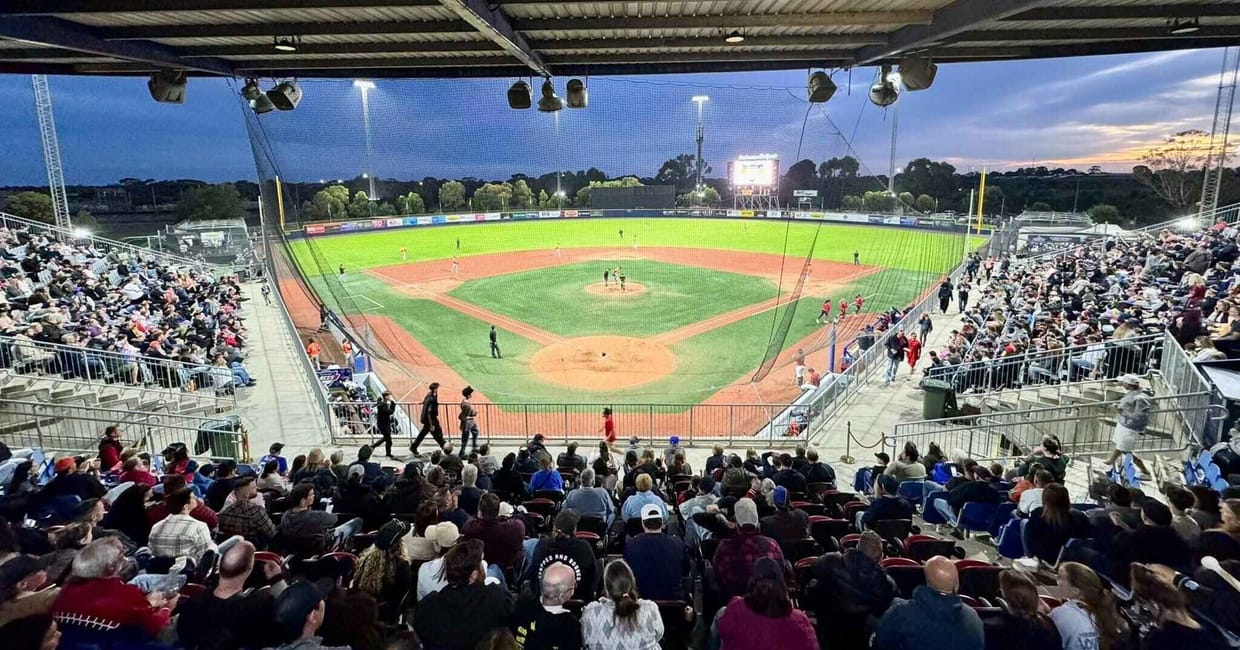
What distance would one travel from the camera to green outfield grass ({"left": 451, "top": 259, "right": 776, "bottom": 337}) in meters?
26.5

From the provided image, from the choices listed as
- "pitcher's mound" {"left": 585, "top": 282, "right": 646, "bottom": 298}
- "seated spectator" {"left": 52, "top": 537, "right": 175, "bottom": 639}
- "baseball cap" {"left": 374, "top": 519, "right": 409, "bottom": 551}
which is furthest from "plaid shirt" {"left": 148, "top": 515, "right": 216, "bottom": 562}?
"pitcher's mound" {"left": 585, "top": 282, "right": 646, "bottom": 298}

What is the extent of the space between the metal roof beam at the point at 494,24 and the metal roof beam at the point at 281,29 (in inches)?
19.6

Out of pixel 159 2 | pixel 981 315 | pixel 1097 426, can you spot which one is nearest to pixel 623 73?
pixel 159 2

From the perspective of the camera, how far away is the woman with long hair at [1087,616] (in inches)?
137

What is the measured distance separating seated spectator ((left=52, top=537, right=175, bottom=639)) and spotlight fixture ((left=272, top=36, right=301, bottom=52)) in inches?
241

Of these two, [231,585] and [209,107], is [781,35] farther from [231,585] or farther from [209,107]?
[209,107]

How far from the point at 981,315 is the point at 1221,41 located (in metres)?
13.5

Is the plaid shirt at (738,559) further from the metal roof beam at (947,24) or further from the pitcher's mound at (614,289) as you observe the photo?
the pitcher's mound at (614,289)

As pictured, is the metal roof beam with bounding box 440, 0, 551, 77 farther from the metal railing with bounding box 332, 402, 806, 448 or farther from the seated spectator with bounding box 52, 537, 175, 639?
the metal railing with bounding box 332, 402, 806, 448

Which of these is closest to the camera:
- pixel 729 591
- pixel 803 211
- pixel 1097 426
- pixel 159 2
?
pixel 729 591

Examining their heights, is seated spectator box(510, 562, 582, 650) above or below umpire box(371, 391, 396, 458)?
above

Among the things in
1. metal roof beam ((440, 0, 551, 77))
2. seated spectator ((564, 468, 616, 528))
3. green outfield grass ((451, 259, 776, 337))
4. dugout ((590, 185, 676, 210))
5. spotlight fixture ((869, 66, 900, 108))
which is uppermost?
metal roof beam ((440, 0, 551, 77))

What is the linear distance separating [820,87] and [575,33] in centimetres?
358

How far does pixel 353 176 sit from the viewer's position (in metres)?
16.8
